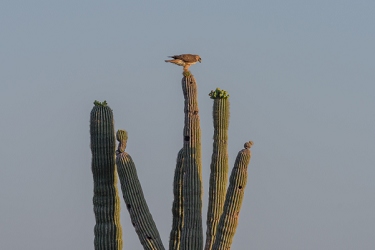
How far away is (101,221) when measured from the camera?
20.9 metres

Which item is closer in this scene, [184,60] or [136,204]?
[136,204]

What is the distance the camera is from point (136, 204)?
20.6m

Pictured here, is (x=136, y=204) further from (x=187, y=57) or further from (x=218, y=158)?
(x=187, y=57)

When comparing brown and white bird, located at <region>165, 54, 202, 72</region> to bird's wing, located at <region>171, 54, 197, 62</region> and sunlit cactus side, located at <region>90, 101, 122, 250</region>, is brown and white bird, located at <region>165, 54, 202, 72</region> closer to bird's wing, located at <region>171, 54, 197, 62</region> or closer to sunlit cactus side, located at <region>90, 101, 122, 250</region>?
bird's wing, located at <region>171, 54, 197, 62</region>

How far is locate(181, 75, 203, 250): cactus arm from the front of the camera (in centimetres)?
2030

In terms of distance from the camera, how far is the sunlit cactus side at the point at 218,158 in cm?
2077

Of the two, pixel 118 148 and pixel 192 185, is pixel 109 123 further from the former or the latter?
pixel 192 185

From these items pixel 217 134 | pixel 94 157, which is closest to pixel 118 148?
pixel 94 157

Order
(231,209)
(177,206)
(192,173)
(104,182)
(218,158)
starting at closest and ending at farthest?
(231,209) < (192,173) < (218,158) < (104,182) < (177,206)

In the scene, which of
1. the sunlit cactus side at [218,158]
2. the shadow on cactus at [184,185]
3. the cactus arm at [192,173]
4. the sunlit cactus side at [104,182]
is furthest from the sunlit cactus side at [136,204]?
the sunlit cactus side at [218,158]

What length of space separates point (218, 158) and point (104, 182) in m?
2.07

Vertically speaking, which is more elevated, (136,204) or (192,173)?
(192,173)

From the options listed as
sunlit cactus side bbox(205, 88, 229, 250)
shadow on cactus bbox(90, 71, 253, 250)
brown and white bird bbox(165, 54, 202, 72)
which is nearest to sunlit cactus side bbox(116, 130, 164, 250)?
shadow on cactus bbox(90, 71, 253, 250)

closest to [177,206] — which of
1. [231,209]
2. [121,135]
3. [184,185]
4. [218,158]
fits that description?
[184,185]
